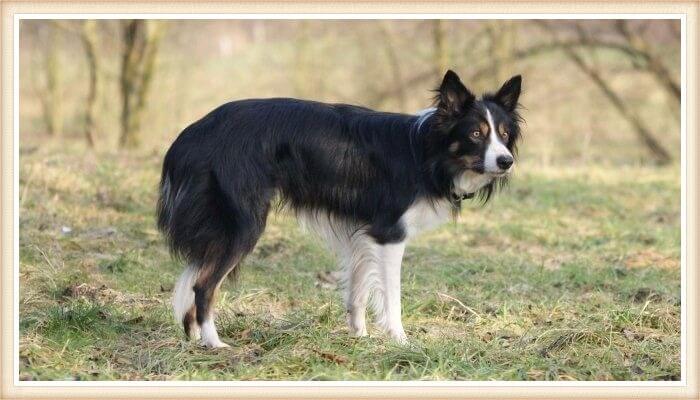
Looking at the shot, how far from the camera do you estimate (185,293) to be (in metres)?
5.90

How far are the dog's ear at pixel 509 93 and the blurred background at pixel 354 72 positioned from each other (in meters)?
8.29

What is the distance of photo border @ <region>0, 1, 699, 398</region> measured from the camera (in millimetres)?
5008

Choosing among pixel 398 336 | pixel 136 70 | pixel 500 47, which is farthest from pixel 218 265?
pixel 500 47

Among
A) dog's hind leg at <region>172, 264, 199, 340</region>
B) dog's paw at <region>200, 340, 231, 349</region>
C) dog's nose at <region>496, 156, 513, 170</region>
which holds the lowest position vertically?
dog's paw at <region>200, 340, 231, 349</region>

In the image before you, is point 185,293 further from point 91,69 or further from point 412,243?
point 91,69

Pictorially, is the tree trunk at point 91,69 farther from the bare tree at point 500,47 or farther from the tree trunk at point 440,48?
the bare tree at point 500,47

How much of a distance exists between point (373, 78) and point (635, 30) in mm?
4912

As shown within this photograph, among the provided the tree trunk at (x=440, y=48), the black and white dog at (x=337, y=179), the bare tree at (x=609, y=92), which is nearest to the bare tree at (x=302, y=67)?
the tree trunk at (x=440, y=48)

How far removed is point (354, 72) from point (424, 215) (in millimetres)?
12577

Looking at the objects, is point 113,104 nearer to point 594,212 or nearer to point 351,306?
point 594,212

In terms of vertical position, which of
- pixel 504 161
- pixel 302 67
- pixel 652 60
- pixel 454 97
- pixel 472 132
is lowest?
pixel 504 161

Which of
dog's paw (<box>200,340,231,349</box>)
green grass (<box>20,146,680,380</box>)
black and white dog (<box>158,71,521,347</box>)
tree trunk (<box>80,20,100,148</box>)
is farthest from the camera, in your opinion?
tree trunk (<box>80,20,100,148</box>)

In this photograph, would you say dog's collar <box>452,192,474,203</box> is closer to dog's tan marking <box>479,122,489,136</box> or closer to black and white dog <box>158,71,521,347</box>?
black and white dog <box>158,71,521,347</box>

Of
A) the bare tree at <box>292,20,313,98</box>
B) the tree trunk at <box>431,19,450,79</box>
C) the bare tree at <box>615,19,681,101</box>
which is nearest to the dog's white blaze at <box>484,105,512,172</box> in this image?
the tree trunk at <box>431,19,450,79</box>
